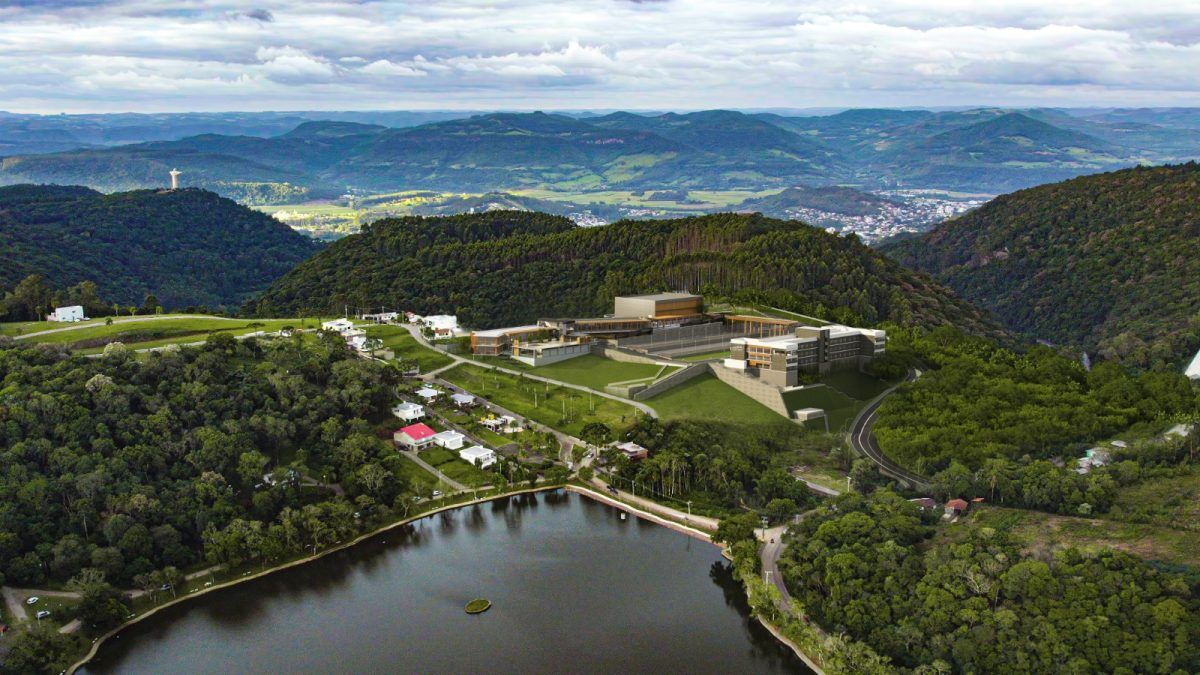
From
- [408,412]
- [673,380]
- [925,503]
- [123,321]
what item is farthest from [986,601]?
[123,321]

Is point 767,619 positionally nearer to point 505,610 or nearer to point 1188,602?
point 505,610

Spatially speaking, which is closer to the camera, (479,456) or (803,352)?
(479,456)

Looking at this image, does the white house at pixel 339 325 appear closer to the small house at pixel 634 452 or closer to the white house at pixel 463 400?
the white house at pixel 463 400

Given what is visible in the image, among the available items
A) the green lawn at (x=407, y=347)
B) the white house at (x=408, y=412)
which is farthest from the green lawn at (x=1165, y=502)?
the green lawn at (x=407, y=347)

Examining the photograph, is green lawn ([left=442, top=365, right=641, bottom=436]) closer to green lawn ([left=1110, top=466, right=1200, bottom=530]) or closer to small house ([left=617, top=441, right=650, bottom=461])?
small house ([left=617, top=441, right=650, bottom=461])

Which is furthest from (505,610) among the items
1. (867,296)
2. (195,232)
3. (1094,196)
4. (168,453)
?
(195,232)

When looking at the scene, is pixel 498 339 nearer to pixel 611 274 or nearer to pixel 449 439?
pixel 449 439
